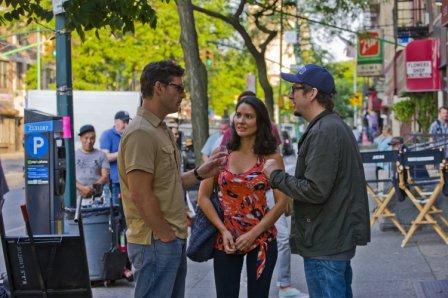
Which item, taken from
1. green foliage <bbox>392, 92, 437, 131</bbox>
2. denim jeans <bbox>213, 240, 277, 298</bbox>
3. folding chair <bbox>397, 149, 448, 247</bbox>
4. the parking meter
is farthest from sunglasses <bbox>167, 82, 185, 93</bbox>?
green foliage <bbox>392, 92, 437, 131</bbox>

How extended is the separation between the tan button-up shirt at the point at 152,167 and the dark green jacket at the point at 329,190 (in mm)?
580

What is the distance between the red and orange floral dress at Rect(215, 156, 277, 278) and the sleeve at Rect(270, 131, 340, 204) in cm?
96

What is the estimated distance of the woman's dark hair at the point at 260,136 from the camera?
5.89m

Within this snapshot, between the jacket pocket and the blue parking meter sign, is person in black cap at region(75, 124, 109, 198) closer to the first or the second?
the blue parking meter sign

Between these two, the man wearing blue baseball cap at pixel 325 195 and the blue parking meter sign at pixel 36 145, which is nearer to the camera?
the man wearing blue baseball cap at pixel 325 195

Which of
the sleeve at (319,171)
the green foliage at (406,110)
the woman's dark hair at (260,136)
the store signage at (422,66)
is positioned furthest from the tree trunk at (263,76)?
the sleeve at (319,171)

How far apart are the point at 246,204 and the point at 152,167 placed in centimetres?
114

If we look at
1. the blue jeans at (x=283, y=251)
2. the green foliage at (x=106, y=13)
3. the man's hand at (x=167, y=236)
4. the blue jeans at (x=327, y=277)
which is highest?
the green foliage at (x=106, y=13)

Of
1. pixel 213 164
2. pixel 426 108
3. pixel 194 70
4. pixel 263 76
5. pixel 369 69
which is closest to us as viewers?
pixel 213 164

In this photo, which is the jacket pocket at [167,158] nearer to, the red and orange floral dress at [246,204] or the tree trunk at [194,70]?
the red and orange floral dress at [246,204]

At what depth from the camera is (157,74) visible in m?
4.92

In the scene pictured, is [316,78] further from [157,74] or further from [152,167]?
[152,167]

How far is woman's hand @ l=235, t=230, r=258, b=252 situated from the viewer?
5645mm

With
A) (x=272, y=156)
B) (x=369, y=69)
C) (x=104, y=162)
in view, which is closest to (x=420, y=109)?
(x=369, y=69)
